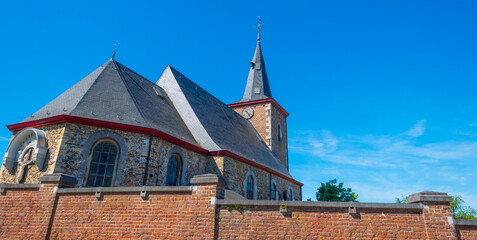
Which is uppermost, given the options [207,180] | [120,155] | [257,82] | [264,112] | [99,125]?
[257,82]

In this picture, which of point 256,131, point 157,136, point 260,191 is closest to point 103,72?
point 157,136

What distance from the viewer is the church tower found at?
23.3 metres

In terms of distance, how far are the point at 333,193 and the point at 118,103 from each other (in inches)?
666

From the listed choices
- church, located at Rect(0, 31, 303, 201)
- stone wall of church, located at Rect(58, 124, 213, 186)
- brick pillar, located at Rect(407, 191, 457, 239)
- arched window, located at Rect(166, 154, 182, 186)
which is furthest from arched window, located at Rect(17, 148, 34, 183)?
brick pillar, located at Rect(407, 191, 457, 239)

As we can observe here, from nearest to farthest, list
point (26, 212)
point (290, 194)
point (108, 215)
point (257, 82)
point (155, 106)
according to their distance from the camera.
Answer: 1. point (108, 215)
2. point (26, 212)
3. point (155, 106)
4. point (290, 194)
5. point (257, 82)

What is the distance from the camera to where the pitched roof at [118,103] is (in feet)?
33.5

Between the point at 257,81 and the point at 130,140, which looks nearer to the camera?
the point at 130,140

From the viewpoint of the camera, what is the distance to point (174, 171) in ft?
36.7

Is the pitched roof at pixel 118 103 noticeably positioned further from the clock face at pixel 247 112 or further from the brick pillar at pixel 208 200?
the clock face at pixel 247 112

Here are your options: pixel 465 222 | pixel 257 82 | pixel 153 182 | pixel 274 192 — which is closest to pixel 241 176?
pixel 274 192

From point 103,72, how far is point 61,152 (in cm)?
510

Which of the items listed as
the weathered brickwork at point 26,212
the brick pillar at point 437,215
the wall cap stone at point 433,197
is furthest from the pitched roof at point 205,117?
the brick pillar at point 437,215

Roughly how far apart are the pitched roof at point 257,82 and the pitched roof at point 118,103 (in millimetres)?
11935

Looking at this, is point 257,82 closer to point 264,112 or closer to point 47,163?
point 264,112
